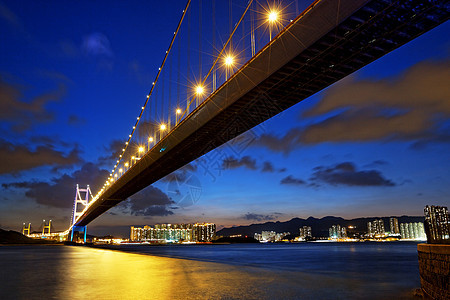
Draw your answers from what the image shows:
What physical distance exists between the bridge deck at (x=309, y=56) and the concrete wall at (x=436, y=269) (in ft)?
17.5

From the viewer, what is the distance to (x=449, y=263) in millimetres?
5105

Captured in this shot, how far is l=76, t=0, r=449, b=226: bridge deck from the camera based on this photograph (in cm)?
834

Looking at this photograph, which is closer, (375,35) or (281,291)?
(281,291)

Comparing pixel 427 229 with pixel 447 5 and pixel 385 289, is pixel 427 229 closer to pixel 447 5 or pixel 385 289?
pixel 385 289

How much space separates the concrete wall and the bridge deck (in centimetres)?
535

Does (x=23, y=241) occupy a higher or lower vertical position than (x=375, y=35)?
lower

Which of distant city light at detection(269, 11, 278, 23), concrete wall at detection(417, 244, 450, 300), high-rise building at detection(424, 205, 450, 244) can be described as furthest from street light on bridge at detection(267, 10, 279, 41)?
concrete wall at detection(417, 244, 450, 300)

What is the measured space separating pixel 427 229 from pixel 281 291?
335cm

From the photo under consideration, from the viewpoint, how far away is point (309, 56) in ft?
33.4

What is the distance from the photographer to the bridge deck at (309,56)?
8.34m

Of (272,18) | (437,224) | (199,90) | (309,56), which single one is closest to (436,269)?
(437,224)

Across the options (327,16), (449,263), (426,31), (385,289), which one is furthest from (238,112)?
(449,263)

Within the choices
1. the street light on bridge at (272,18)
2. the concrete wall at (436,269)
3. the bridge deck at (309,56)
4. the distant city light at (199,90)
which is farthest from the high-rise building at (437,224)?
the distant city light at (199,90)

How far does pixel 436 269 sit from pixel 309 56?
6.54 m
